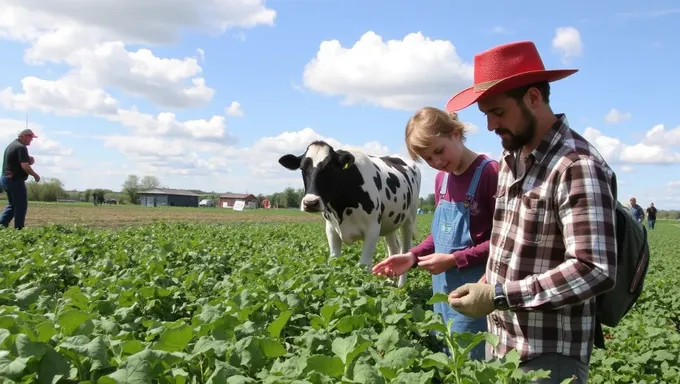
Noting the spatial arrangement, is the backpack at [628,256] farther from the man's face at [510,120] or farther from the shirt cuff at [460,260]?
the shirt cuff at [460,260]

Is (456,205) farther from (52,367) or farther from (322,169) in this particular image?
(322,169)

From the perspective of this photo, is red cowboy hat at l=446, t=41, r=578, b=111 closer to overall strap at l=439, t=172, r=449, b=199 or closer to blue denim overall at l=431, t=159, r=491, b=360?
blue denim overall at l=431, t=159, r=491, b=360

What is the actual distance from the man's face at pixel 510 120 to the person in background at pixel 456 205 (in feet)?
3.68

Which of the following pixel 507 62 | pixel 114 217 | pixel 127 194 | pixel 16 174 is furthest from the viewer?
pixel 127 194

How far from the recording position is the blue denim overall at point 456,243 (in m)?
3.96

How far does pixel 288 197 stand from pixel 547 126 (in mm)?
130367

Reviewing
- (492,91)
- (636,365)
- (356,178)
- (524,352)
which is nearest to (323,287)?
(524,352)

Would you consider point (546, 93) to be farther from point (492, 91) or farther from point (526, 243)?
point (526, 243)

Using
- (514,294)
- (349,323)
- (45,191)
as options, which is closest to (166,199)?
(45,191)

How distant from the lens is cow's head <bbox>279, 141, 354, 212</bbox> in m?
8.07

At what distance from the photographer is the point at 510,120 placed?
8.86 feet

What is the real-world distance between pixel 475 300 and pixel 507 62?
1.07 m

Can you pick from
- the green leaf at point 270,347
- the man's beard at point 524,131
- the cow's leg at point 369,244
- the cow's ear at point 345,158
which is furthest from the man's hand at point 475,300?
the cow's ear at point 345,158

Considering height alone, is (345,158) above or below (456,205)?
above
